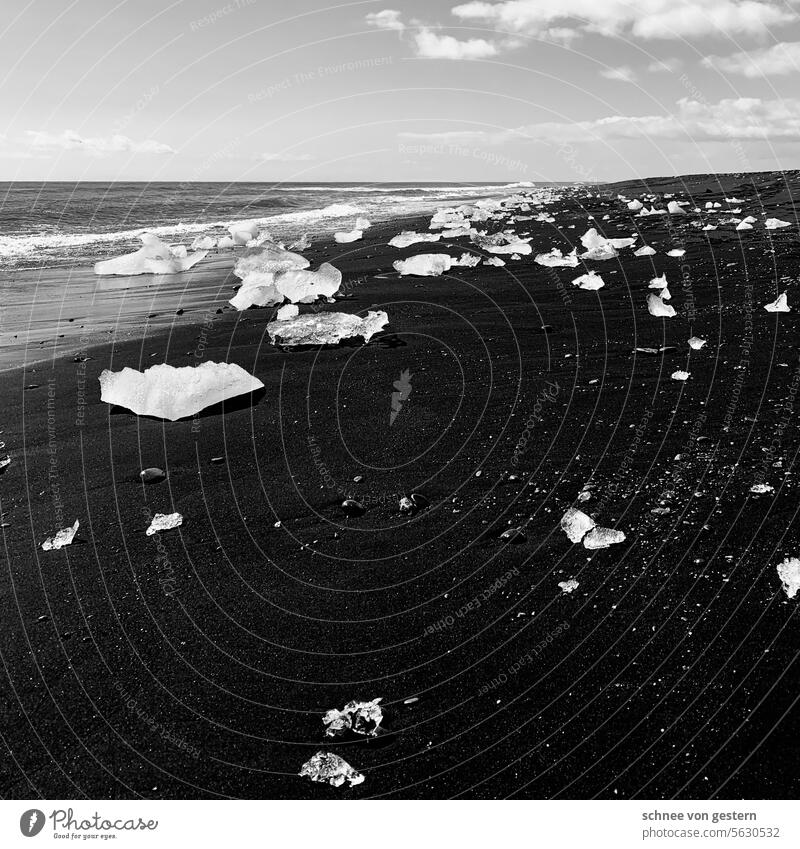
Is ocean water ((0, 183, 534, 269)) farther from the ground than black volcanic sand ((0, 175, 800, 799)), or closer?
farther from the ground

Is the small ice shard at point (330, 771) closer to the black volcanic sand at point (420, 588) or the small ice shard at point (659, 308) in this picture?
the black volcanic sand at point (420, 588)

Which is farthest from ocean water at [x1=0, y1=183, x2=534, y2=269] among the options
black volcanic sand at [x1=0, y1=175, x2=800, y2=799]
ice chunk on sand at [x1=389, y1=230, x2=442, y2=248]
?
black volcanic sand at [x1=0, y1=175, x2=800, y2=799]

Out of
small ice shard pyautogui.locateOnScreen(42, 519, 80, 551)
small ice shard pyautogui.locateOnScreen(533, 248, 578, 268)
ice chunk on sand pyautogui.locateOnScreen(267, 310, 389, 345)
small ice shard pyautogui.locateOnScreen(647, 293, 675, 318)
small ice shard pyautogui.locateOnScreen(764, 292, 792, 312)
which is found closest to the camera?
small ice shard pyautogui.locateOnScreen(42, 519, 80, 551)

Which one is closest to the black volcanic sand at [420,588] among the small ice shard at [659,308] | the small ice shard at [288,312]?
the small ice shard at [659,308]

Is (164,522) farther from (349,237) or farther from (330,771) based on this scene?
(349,237)

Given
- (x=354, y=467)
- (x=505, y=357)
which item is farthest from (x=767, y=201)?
(x=354, y=467)

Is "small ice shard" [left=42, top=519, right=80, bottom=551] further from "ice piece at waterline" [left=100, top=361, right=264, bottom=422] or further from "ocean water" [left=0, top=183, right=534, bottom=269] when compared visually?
"ocean water" [left=0, top=183, right=534, bottom=269]

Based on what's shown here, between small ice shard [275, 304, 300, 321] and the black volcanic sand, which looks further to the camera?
small ice shard [275, 304, 300, 321]

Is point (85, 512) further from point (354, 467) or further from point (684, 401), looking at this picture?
point (684, 401)
